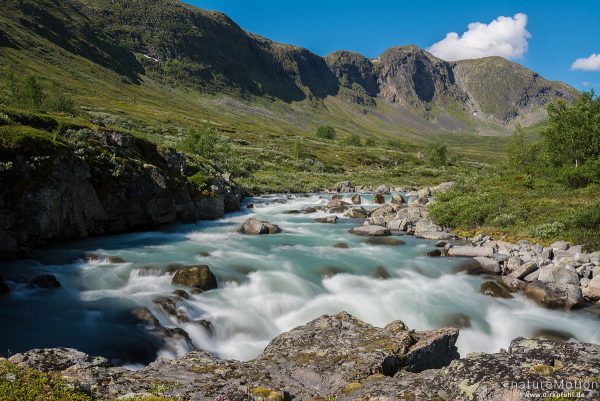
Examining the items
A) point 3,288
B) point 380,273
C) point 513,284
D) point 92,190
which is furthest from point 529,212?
point 3,288

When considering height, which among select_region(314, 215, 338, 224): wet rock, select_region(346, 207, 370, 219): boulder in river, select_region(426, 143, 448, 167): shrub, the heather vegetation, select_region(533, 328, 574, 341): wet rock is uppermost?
select_region(426, 143, 448, 167): shrub

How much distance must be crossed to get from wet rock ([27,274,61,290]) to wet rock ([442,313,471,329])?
15.6m

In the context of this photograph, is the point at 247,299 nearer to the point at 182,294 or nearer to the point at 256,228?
the point at 182,294

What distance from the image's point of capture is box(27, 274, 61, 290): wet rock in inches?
610

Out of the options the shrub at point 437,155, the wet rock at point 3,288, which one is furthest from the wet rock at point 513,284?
the shrub at point 437,155

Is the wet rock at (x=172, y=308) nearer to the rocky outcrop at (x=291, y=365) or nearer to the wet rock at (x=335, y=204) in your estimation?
the rocky outcrop at (x=291, y=365)

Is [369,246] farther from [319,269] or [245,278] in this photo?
[245,278]

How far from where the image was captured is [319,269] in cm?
2002

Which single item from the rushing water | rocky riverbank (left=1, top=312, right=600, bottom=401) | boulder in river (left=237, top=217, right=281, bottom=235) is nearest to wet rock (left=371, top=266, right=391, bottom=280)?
the rushing water

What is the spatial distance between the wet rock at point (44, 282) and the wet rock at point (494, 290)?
18291 millimetres

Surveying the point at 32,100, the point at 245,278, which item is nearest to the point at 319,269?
the point at 245,278

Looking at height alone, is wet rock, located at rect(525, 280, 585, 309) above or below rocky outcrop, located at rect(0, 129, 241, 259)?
below

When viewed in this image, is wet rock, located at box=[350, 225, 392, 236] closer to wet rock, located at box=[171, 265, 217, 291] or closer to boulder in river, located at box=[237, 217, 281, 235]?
boulder in river, located at box=[237, 217, 281, 235]

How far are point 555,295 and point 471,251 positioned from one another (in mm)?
6755
